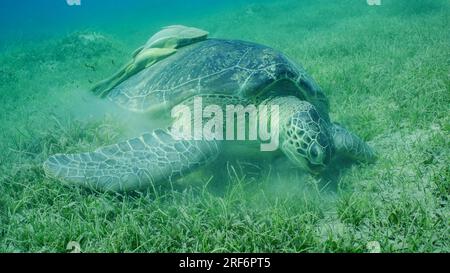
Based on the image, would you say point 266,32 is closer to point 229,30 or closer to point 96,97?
point 229,30

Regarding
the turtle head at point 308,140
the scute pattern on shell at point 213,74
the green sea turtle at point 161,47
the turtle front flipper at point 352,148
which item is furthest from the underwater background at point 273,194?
the green sea turtle at point 161,47

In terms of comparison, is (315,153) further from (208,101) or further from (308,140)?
(208,101)

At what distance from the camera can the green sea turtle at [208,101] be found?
2.38 m

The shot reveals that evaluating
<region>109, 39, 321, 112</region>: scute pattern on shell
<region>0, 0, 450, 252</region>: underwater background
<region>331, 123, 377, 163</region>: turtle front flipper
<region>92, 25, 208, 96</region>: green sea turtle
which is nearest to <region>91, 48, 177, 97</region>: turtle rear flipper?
<region>92, 25, 208, 96</region>: green sea turtle

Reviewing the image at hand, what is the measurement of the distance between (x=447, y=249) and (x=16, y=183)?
2948mm

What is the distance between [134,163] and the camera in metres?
2.46

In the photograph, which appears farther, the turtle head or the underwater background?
the turtle head

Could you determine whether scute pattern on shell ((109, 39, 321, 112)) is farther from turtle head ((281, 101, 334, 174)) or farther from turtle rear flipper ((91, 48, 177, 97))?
turtle head ((281, 101, 334, 174))

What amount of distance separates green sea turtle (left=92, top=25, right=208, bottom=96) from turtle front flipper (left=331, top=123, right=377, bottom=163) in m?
2.24

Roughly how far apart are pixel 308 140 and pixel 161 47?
2721 millimetres

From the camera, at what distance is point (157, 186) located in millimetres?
2463

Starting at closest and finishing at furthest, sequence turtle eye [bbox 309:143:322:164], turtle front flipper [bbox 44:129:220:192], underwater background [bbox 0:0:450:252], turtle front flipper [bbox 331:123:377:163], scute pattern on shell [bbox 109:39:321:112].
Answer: underwater background [bbox 0:0:450:252], turtle front flipper [bbox 44:129:220:192], turtle eye [bbox 309:143:322:164], turtle front flipper [bbox 331:123:377:163], scute pattern on shell [bbox 109:39:321:112]

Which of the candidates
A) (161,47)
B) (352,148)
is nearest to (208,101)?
(352,148)

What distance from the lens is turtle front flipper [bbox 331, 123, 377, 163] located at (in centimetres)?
278
